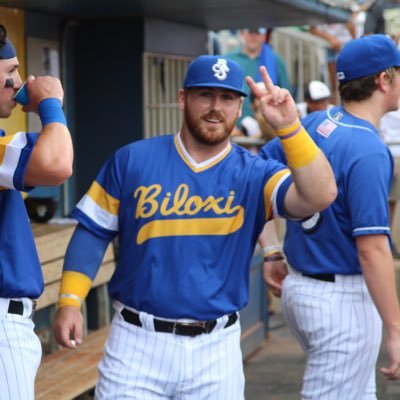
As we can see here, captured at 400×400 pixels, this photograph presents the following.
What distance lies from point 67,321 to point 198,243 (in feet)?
1.85

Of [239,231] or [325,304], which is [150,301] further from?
[325,304]

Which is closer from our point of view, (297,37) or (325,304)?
(325,304)

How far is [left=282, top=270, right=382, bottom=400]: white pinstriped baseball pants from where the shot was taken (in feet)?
14.1

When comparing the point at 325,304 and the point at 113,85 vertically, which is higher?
the point at 113,85

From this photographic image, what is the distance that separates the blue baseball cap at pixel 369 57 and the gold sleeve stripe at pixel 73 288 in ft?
4.68

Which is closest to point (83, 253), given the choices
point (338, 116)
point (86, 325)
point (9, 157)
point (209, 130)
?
point (209, 130)

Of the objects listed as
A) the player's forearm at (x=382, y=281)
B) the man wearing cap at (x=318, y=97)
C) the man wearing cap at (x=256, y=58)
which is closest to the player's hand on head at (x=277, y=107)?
the player's forearm at (x=382, y=281)

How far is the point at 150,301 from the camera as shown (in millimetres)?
3906

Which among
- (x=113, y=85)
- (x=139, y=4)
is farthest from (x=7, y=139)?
(x=113, y=85)

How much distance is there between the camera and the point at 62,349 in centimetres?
667

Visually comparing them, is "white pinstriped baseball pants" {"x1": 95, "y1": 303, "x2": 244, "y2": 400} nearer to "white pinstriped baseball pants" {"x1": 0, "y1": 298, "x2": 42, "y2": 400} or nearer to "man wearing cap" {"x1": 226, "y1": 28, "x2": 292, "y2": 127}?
"white pinstriped baseball pants" {"x1": 0, "y1": 298, "x2": 42, "y2": 400}

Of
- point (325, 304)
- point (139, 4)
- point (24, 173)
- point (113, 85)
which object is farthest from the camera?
point (113, 85)

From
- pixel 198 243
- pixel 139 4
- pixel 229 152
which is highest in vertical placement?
pixel 139 4

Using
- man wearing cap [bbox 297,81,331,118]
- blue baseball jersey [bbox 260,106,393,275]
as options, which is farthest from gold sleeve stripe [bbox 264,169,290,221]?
man wearing cap [bbox 297,81,331,118]
